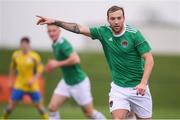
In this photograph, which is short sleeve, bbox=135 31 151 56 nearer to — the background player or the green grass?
the background player

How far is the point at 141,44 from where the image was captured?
1219 centimetres

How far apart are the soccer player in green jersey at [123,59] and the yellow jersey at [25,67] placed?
8.14 m

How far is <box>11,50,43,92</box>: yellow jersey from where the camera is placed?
20.7m

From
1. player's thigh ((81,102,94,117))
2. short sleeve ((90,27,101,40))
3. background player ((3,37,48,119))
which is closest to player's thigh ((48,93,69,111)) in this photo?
player's thigh ((81,102,94,117))

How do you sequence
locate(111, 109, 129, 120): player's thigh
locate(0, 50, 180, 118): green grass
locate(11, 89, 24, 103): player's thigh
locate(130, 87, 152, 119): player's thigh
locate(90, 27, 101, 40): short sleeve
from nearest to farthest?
1. locate(111, 109, 129, 120): player's thigh
2. locate(130, 87, 152, 119): player's thigh
3. locate(90, 27, 101, 40): short sleeve
4. locate(11, 89, 24, 103): player's thigh
5. locate(0, 50, 180, 118): green grass

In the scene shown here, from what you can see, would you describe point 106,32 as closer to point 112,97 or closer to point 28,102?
point 112,97

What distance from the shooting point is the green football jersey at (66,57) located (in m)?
16.4

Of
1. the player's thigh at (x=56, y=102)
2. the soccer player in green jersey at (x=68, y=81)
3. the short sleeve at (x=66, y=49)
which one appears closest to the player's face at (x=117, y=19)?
the soccer player in green jersey at (x=68, y=81)

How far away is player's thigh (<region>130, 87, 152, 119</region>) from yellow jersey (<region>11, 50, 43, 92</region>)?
825 centimetres

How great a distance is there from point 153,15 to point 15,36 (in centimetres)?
2318

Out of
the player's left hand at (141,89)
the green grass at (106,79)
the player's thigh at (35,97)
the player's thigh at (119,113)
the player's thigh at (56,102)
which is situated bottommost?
the green grass at (106,79)

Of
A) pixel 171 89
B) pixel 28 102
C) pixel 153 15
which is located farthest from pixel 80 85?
pixel 153 15

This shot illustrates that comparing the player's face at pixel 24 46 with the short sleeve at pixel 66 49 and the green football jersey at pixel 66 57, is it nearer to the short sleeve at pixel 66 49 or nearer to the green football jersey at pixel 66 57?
the green football jersey at pixel 66 57

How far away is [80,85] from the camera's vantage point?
55.0 ft
